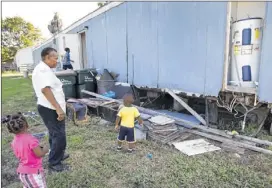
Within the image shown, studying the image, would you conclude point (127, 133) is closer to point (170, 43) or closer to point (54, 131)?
point (54, 131)

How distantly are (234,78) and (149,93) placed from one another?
2.84 metres

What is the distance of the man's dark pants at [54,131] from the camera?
3240 mm

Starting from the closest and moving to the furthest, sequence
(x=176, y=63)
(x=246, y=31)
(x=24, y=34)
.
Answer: (x=246, y=31) → (x=176, y=63) → (x=24, y=34)

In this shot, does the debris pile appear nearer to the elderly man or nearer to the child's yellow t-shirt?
the child's yellow t-shirt

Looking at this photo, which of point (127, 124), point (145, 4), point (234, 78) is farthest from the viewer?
point (145, 4)

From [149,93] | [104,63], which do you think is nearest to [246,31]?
[149,93]

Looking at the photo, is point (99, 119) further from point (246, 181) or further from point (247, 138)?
point (246, 181)

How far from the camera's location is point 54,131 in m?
3.29

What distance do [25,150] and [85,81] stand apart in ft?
20.9

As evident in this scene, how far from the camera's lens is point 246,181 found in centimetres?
308

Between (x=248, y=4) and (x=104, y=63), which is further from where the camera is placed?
(x=104, y=63)

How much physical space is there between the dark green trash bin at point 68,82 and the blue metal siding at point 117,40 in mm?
1442

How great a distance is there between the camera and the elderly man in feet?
10.1

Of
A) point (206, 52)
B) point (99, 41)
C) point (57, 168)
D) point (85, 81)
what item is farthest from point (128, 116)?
point (99, 41)
